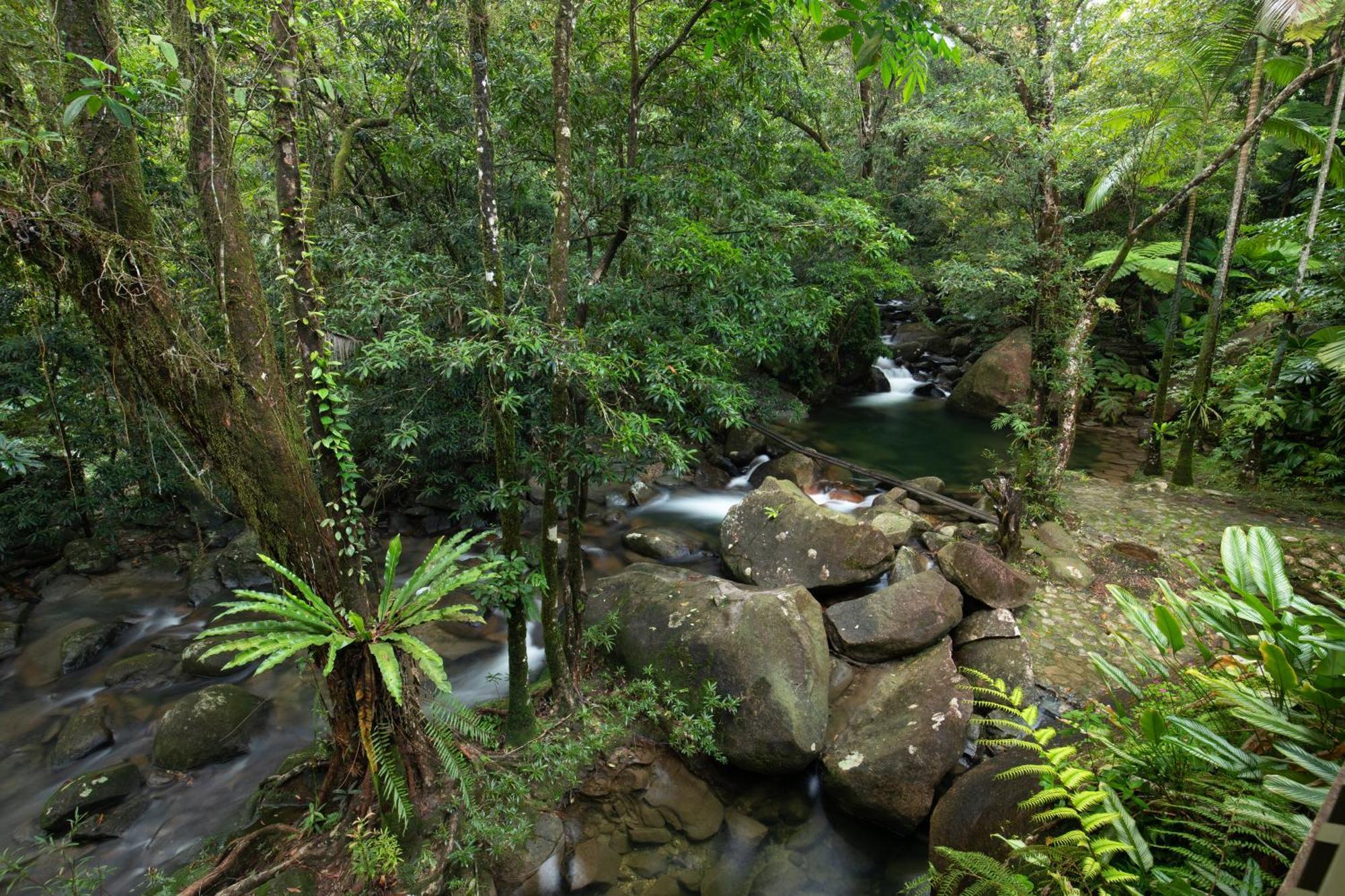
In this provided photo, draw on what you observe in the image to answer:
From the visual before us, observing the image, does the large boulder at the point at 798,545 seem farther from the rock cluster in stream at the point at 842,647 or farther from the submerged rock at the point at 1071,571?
the submerged rock at the point at 1071,571

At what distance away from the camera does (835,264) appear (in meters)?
7.67

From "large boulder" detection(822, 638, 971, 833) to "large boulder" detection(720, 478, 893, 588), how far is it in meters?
1.51

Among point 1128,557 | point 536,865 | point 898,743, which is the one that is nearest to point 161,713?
point 536,865

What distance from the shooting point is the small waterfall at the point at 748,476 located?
1180cm

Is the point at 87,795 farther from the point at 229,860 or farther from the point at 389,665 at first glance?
the point at 389,665

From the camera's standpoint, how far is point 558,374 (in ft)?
14.1

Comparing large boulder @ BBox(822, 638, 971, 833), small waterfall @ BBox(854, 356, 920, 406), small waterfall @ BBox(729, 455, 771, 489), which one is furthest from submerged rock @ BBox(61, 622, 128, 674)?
small waterfall @ BBox(854, 356, 920, 406)

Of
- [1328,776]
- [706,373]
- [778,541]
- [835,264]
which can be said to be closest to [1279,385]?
[835,264]

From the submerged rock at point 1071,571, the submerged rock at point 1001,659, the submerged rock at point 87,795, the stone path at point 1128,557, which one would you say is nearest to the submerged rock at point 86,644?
the submerged rock at point 87,795

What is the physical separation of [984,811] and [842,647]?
2222 mm

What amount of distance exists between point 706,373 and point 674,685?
2.93 metres

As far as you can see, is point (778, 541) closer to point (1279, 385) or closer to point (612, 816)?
point (612, 816)

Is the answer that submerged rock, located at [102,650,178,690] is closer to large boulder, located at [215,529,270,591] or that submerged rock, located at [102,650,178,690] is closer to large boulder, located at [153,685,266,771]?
large boulder, located at [153,685,266,771]

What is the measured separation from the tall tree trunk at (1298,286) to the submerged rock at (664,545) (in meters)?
8.59
